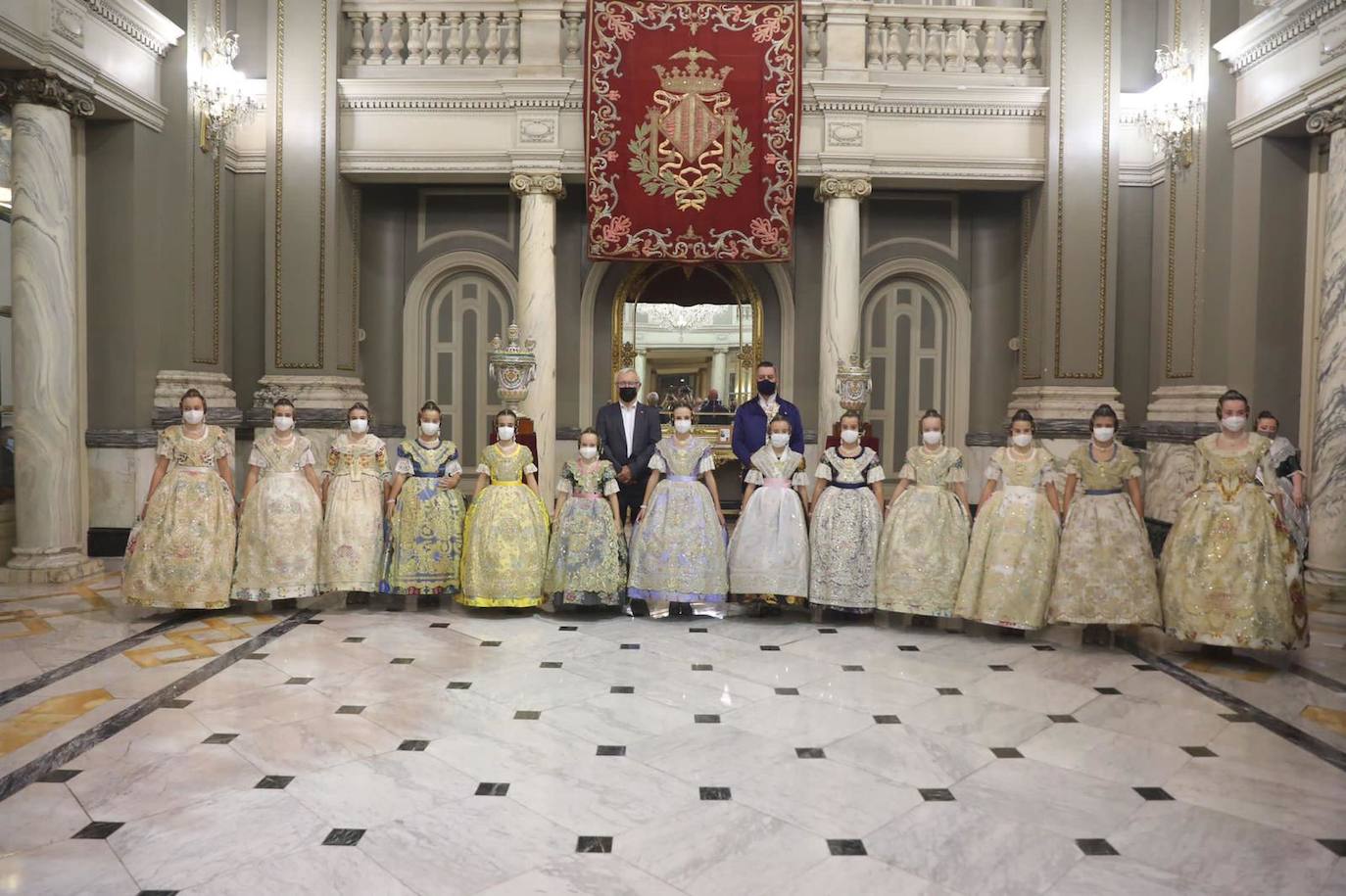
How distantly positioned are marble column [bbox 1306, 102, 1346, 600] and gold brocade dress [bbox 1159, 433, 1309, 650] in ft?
5.49

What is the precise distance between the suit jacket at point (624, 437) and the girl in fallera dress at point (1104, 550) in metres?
2.91

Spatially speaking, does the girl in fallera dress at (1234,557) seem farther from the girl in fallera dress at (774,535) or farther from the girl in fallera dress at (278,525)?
the girl in fallera dress at (278,525)

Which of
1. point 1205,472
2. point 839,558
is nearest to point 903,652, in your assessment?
point 839,558

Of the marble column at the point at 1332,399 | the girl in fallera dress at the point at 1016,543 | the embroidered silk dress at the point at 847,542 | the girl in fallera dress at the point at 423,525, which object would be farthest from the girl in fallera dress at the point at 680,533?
the marble column at the point at 1332,399

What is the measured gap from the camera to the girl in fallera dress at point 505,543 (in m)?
6.25

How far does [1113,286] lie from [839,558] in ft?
16.3

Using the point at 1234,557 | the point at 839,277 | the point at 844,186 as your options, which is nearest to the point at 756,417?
the point at 839,277

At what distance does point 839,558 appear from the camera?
620 cm

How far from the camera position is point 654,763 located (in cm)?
379

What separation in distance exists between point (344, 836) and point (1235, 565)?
16.0 feet

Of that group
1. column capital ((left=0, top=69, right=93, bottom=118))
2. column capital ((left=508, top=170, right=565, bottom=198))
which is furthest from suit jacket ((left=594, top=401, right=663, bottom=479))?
column capital ((left=0, top=69, right=93, bottom=118))

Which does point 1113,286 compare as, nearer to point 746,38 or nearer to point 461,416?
point 746,38

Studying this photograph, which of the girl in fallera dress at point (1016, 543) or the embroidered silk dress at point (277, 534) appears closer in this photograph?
the girl in fallera dress at point (1016, 543)

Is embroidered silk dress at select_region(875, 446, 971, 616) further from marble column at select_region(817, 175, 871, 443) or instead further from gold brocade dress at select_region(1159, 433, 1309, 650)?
marble column at select_region(817, 175, 871, 443)
